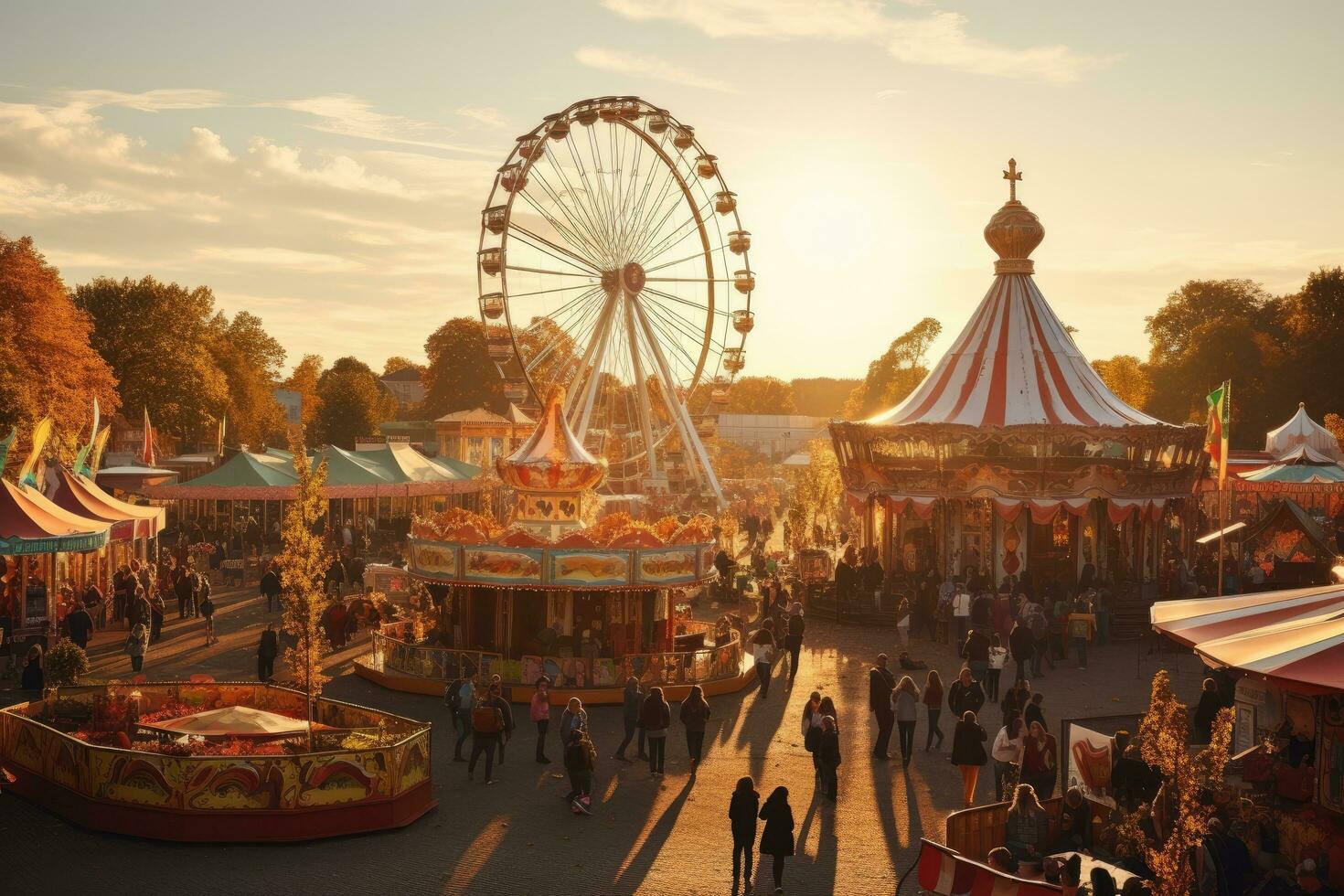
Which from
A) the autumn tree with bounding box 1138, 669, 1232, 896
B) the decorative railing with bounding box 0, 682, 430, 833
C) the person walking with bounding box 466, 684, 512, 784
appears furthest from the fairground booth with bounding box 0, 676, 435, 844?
the autumn tree with bounding box 1138, 669, 1232, 896

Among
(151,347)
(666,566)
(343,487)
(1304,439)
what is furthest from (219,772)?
(151,347)

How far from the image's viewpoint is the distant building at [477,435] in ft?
186

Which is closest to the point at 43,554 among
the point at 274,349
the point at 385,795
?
the point at 385,795

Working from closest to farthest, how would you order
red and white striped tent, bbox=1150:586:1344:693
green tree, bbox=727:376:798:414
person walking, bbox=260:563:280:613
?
red and white striped tent, bbox=1150:586:1344:693, person walking, bbox=260:563:280:613, green tree, bbox=727:376:798:414

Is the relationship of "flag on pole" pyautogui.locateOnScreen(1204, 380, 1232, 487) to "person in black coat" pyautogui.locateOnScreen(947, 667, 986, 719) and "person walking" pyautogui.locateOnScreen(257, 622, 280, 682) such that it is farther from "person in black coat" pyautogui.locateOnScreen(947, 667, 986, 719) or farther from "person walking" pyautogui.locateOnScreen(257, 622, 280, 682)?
"person walking" pyautogui.locateOnScreen(257, 622, 280, 682)

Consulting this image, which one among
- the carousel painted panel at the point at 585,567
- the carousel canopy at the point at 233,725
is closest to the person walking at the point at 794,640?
the carousel painted panel at the point at 585,567

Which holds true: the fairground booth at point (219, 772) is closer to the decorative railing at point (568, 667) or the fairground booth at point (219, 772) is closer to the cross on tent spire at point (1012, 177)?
the decorative railing at point (568, 667)

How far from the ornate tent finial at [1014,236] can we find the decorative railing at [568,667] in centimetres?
1736

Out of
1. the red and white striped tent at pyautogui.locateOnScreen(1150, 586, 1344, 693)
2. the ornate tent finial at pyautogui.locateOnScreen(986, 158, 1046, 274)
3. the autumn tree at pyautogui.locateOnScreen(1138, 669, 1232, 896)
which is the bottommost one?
the autumn tree at pyautogui.locateOnScreen(1138, 669, 1232, 896)

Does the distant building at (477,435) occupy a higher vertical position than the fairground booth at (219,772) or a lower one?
higher

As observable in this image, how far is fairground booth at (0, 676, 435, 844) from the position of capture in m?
12.6

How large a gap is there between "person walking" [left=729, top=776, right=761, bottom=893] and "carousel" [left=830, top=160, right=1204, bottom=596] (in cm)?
1713

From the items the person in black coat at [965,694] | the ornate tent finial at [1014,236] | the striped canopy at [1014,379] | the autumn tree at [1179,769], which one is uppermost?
the ornate tent finial at [1014,236]

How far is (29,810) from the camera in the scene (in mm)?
13555
